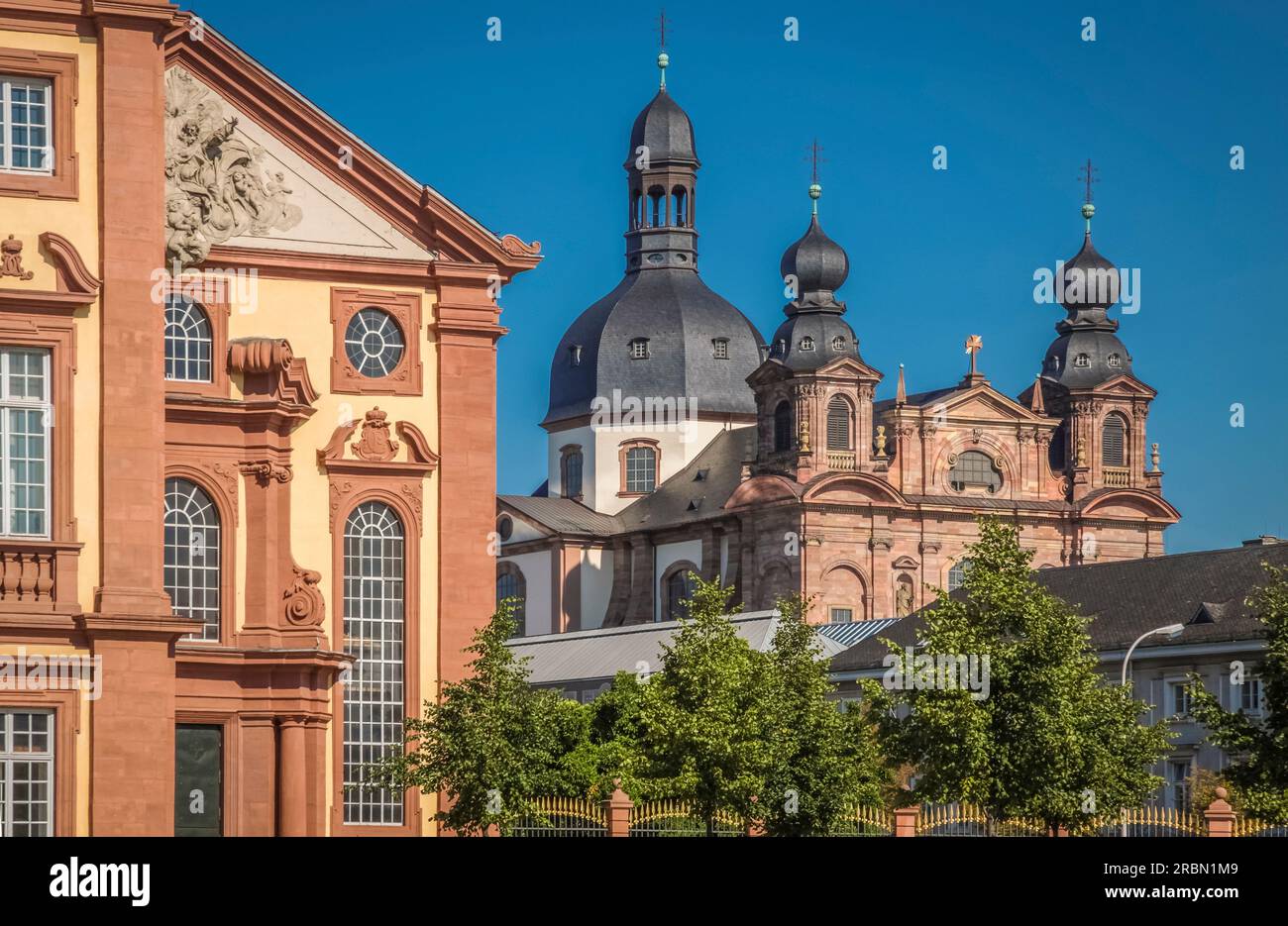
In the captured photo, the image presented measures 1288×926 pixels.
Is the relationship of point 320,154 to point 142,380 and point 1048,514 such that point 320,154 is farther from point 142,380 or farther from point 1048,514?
point 1048,514

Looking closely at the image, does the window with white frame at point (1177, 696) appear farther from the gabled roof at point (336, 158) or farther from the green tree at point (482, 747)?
the gabled roof at point (336, 158)

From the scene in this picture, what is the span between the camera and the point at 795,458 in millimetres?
129000

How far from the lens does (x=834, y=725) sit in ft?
170

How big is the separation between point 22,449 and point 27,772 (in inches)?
164

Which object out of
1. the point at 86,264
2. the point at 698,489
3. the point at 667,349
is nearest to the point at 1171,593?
the point at 86,264

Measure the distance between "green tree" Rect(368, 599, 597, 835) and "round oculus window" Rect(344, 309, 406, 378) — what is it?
4679mm

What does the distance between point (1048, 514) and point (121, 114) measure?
100 metres

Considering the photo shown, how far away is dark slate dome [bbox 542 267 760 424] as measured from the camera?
494 feet

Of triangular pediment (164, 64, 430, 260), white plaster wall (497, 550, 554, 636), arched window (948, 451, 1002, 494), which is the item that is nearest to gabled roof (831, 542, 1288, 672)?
triangular pediment (164, 64, 430, 260)

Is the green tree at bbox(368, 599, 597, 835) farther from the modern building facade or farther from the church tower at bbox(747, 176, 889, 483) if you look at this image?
the church tower at bbox(747, 176, 889, 483)

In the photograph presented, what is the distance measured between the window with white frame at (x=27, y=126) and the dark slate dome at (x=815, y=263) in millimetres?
99019

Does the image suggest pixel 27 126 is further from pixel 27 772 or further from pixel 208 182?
pixel 27 772

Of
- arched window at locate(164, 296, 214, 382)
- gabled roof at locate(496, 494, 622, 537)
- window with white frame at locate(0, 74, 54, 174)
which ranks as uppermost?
gabled roof at locate(496, 494, 622, 537)
